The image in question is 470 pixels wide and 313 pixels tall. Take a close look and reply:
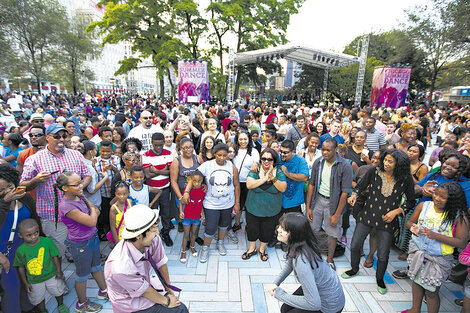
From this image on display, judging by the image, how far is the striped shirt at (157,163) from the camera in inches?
152

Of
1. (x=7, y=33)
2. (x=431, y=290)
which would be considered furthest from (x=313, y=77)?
(x=431, y=290)

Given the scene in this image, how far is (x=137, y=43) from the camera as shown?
850 inches

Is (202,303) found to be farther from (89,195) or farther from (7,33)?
(7,33)

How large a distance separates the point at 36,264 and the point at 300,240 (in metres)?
2.61

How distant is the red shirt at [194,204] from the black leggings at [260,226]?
2.47 ft

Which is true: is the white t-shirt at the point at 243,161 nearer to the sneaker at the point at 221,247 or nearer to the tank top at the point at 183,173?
the tank top at the point at 183,173

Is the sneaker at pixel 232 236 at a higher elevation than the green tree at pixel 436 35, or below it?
below

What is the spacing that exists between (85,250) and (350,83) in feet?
92.7

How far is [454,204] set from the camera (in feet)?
7.86

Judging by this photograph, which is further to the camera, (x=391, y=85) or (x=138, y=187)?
Answer: (x=391, y=85)

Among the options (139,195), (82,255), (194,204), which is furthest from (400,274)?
(82,255)

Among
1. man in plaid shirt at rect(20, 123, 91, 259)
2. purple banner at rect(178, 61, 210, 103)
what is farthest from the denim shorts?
purple banner at rect(178, 61, 210, 103)

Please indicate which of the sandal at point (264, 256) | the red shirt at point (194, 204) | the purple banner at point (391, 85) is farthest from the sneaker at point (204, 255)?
the purple banner at point (391, 85)

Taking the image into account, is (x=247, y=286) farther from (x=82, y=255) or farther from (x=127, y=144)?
(x=127, y=144)
